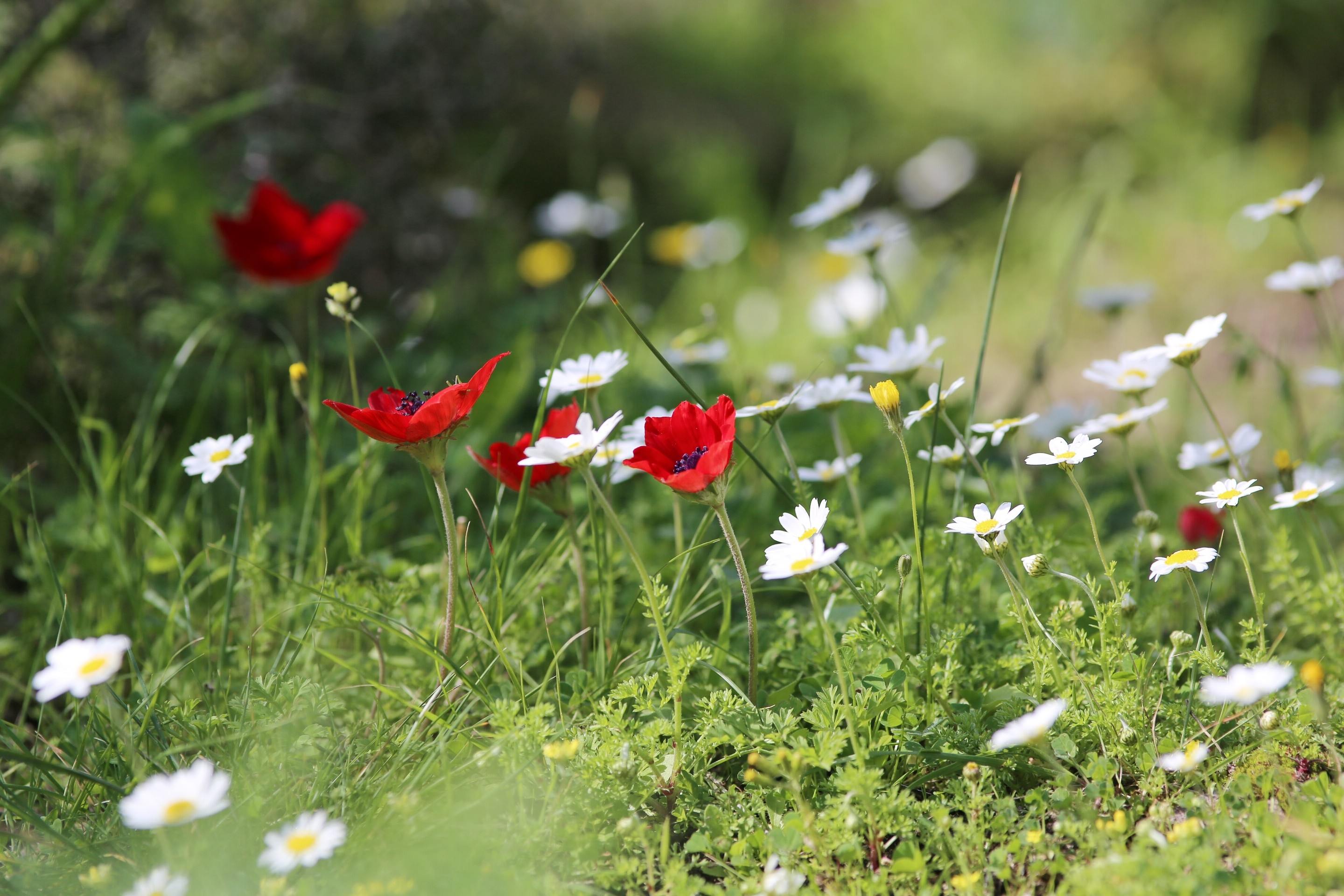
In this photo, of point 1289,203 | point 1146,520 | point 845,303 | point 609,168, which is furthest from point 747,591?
point 609,168

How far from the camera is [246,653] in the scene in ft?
4.94

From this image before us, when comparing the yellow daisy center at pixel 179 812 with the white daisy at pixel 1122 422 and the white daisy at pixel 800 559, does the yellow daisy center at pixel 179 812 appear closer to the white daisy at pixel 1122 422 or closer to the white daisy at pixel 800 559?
the white daisy at pixel 800 559

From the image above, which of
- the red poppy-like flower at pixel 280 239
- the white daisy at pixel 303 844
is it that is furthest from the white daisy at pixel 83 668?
the red poppy-like flower at pixel 280 239

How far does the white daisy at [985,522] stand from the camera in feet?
3.63

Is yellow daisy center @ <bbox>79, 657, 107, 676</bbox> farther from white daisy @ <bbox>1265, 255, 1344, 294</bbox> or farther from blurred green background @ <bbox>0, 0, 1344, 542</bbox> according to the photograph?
white daisy @ <bbox>1265, 255, 1344, 294</bbox>

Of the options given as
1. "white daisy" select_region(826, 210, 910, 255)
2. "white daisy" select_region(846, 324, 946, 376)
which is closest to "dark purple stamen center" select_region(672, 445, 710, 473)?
"white daisy" select_region(846, 324, 946, 376)

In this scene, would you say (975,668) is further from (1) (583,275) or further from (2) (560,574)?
(1) (583,275)

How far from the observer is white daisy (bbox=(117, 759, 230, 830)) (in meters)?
0.85

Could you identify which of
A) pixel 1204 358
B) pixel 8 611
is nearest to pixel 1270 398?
pixel 1204 358

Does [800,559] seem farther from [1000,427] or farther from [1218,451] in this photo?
[1218,451]

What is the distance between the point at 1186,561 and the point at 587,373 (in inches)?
31.2

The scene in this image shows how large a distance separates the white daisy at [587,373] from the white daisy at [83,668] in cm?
56

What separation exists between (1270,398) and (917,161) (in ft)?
7.59

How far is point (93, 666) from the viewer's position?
920 millimetres
